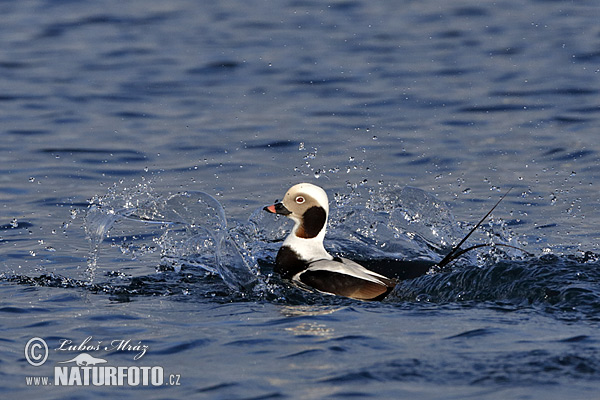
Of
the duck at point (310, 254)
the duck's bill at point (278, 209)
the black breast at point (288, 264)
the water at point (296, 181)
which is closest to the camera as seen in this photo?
the water at point (296, 181)

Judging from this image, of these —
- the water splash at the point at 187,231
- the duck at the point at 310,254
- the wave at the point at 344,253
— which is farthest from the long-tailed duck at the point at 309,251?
the water splash at the point at 187,231

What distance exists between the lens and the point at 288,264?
7297mm

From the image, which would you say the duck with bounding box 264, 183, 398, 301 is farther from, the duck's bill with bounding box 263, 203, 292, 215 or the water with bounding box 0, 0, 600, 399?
the water with bounding box 0, 0, 600, 399

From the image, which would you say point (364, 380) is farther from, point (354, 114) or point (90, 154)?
point (354, 114)

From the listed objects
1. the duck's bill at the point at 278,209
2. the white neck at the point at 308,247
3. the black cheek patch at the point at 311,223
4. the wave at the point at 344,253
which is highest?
the duck's bill at the point at 278,209

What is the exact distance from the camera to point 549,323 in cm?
576

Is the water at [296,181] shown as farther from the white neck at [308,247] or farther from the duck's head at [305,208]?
the duck's head at [305,208]

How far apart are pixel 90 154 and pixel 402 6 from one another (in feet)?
28.6

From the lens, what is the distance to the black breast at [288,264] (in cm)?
721

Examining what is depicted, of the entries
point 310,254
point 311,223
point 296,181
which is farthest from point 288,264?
point 296,181

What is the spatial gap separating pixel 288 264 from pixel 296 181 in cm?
320

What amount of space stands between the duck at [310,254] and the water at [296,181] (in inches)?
6.1

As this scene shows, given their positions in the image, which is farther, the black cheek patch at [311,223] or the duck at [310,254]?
the black cheek patch at [311,223]

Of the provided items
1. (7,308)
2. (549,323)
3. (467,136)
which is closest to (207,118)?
(467,136)
